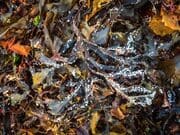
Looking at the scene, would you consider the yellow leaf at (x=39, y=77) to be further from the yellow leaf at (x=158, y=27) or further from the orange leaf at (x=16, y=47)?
the yellow leaf at (x=158, y=27)

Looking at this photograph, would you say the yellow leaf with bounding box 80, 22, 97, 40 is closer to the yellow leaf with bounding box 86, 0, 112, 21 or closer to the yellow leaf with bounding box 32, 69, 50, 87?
Result: the yellow leaf with bounding box 86, 0, 112, 21

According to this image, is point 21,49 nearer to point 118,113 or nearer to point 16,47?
point 16,47

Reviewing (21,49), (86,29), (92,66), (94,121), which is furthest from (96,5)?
(94,121)

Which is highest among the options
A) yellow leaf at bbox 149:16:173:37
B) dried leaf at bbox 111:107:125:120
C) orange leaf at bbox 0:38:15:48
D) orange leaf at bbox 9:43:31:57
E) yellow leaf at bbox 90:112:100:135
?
yellow leaf at bbox 149:16:173:37

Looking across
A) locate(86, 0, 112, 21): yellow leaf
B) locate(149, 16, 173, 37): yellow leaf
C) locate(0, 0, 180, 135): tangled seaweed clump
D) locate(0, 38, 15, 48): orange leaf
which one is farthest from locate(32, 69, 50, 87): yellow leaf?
locate(149, 16, 173, 37): yellow leaf

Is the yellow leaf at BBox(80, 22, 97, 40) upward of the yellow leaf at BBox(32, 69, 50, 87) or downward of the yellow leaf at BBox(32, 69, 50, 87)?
upward

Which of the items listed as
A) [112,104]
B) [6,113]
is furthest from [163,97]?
[6,113]

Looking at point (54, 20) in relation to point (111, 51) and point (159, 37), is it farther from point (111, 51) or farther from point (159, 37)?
point (159, 37)

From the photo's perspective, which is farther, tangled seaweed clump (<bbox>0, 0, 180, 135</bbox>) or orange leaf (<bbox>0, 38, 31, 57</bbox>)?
orange leaf (<bbox>0, 38, 31, 57</bbox>)
